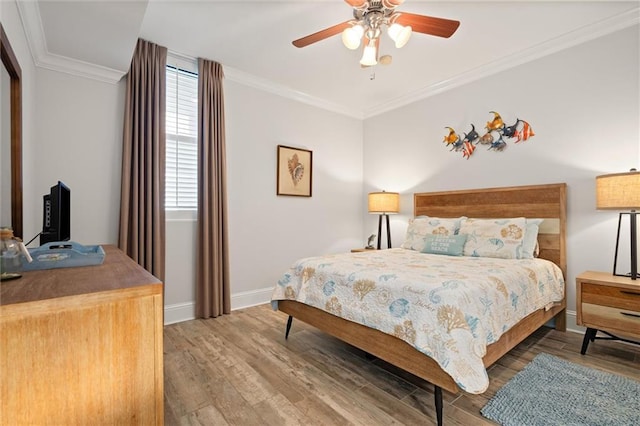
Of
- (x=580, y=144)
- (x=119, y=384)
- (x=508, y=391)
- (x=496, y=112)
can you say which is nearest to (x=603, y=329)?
(x=508, y=391)

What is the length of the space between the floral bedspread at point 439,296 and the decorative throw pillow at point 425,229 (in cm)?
59

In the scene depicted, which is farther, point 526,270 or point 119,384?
point 526,270

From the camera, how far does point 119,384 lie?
0.89 m

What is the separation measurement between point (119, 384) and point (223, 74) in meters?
3.29

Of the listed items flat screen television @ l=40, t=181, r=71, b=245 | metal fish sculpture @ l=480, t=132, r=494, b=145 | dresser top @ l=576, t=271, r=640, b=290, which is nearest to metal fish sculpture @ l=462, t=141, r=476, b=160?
metal fish sculpture @ l=480, t=132, r=494, b=145

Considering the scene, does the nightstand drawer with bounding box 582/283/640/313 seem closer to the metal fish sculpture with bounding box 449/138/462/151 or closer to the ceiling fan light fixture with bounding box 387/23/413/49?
the metal fish sculpture with bounding box 449/138/462/151

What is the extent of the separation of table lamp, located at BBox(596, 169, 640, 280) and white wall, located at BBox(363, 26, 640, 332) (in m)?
0.30

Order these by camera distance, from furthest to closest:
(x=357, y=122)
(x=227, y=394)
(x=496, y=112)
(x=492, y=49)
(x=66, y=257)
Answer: (x=357, y=122)
(x=496, y=112)
(x=492, y=49)
(x=227, y=394)
(x=66, y=257)

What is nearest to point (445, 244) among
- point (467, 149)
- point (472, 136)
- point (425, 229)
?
point (425, 229)

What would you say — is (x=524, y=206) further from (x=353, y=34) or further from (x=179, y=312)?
(x=179, y=312)

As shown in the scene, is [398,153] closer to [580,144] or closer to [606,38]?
[580,144]

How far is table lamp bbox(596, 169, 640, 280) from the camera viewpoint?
2.23 m

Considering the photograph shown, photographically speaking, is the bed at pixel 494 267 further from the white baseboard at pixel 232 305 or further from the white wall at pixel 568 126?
the white baseboard at pixel 232 305

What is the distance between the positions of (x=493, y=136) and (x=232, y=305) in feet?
11.4
